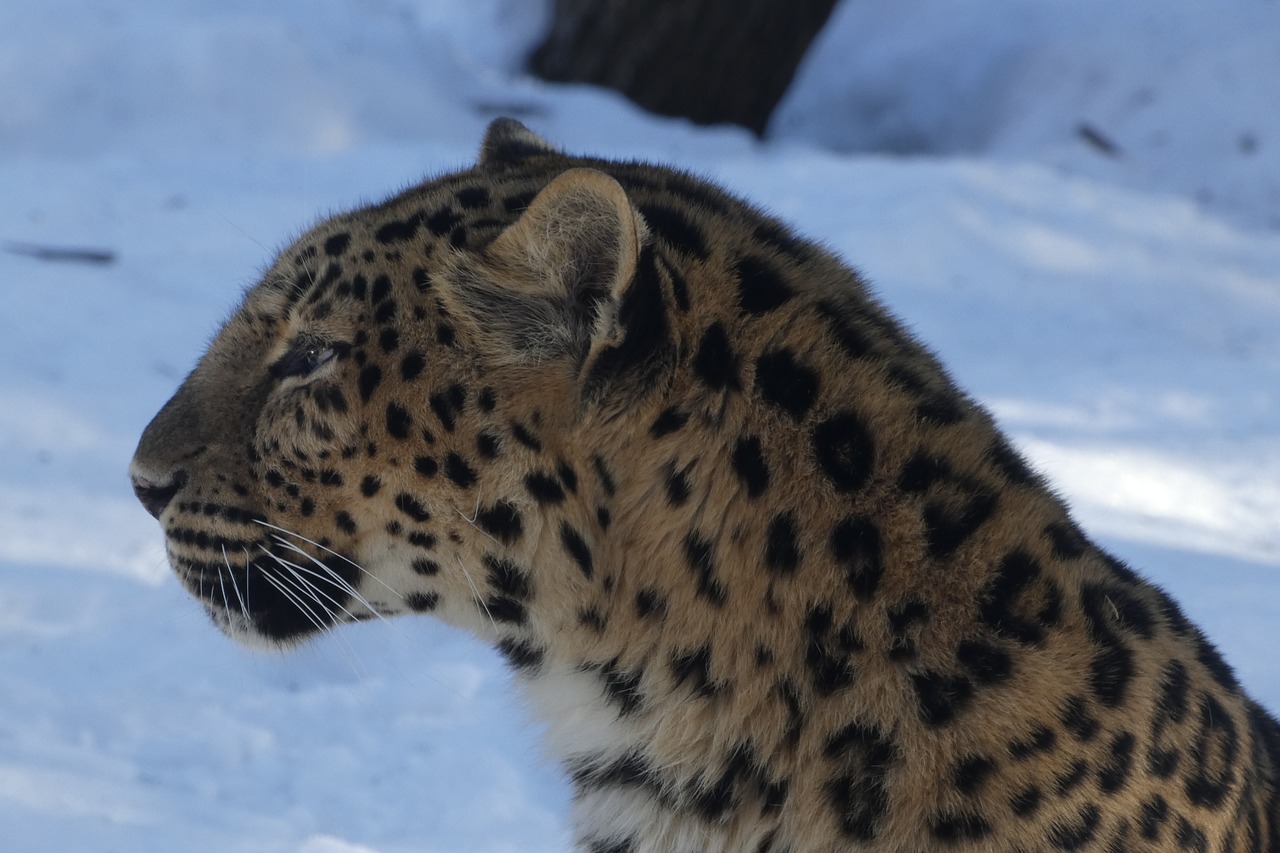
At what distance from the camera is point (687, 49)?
11625 millimetres

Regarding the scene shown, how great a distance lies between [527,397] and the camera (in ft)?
9.27

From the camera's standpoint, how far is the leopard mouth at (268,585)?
307cm

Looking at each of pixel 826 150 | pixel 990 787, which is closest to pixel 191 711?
pixel 990 787

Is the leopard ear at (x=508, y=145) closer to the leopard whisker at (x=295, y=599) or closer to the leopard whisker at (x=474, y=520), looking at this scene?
the leopard whisker at (x=474, y=520)

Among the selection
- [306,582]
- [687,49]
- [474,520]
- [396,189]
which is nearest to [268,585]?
[306,582]

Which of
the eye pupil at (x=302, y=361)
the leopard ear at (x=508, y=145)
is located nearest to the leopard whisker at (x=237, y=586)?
the eye pupil at (x=302, y=361)

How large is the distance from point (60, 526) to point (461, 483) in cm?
328

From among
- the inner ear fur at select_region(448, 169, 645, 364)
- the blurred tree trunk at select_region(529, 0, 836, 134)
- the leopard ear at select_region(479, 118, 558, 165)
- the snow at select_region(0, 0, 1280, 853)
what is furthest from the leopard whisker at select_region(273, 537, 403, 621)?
the blurred tree trunk at select_region(529, 0, 836, 134)

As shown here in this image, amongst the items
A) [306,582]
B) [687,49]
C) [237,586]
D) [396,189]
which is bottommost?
[237,586]

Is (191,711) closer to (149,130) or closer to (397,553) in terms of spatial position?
(397,553)

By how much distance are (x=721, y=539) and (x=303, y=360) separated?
974 millimetres

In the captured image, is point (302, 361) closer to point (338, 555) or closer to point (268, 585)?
point (338, 555)

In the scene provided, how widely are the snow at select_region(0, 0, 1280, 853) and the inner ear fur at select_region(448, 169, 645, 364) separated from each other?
84 cm

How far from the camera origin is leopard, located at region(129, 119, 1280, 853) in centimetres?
262
